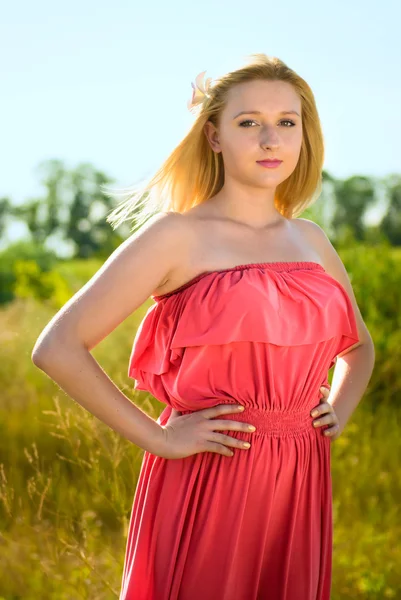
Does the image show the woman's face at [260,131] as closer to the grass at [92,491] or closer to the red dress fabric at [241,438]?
the red dress fabric at [241,438]

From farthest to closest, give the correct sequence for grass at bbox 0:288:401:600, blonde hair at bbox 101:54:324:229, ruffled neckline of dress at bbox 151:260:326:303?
grass at bbox 0:288:401:600, blonde hair at bbox 101:54:324:229, ruffled neckline of dress at bbox 151:260:326:303

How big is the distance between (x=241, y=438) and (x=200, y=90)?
3.00 ft

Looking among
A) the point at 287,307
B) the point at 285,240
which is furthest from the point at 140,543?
the point at 285,240

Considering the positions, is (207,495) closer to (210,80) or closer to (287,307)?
(287,307)

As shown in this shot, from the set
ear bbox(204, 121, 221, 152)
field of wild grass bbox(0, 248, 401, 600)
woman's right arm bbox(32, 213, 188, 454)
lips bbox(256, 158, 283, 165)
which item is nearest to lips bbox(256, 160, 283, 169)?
lips bbox(256, 158, 283, 165)

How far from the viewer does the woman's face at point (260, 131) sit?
205 centimetres

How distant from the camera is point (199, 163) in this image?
2.24 meters

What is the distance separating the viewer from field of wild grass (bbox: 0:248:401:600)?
300 cm

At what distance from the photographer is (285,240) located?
7.14 feet

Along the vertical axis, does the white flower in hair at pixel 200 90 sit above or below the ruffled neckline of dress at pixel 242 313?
above

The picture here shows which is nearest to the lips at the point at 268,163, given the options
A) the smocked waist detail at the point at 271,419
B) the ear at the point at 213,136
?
the ear at the point at 213,136

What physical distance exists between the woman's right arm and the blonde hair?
0.29 meters

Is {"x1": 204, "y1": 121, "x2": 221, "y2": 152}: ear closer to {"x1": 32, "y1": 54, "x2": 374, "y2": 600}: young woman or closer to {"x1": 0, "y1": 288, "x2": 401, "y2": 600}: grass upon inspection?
{"x1": 32, "y1": 54, "x2": 374, "y2": 600}: young woman

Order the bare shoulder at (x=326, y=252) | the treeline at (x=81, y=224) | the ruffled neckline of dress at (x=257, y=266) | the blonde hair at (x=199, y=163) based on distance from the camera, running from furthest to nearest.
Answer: the treeline at (x=81, y=224) < the bare shoulder at (x=326, y=252) < the blonde hair at (x=199, y=163) < the ruffled neckline of dress at (x=257, y=266)
